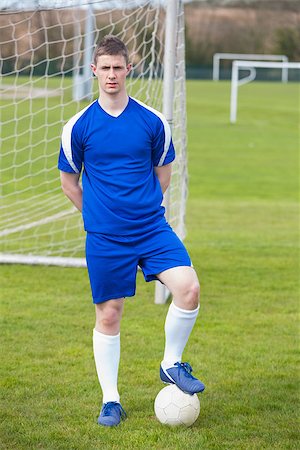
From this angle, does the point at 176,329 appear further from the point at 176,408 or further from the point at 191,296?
the point at 176,408

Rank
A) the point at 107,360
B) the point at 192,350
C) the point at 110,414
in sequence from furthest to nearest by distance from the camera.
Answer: the point at 192,350, the point at 107,360, the point at 110,414

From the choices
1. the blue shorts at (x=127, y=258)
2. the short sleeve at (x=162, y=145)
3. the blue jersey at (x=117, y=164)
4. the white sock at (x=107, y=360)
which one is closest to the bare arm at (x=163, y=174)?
the short sleeve at (x=162, y=145)

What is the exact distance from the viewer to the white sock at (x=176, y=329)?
16.7ft

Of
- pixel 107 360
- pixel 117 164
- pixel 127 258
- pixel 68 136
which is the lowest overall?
pixel 107 360

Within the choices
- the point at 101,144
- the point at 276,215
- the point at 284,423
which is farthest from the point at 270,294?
the point at 276,215

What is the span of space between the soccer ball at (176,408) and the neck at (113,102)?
1.43 m

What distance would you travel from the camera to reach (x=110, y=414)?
518cm

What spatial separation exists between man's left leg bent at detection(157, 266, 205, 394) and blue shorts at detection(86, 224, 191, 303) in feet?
0.22

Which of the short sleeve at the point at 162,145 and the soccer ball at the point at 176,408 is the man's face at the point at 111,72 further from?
the soccer ball at the point at 176,408

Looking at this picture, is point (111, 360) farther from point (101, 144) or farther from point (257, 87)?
point (257, 87)

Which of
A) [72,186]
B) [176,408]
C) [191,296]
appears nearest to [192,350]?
[176,408]

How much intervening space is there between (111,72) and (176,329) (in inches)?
52.0

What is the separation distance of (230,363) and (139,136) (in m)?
1.99

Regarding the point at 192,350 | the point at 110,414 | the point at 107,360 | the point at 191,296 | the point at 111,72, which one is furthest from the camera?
the point at 192,350
